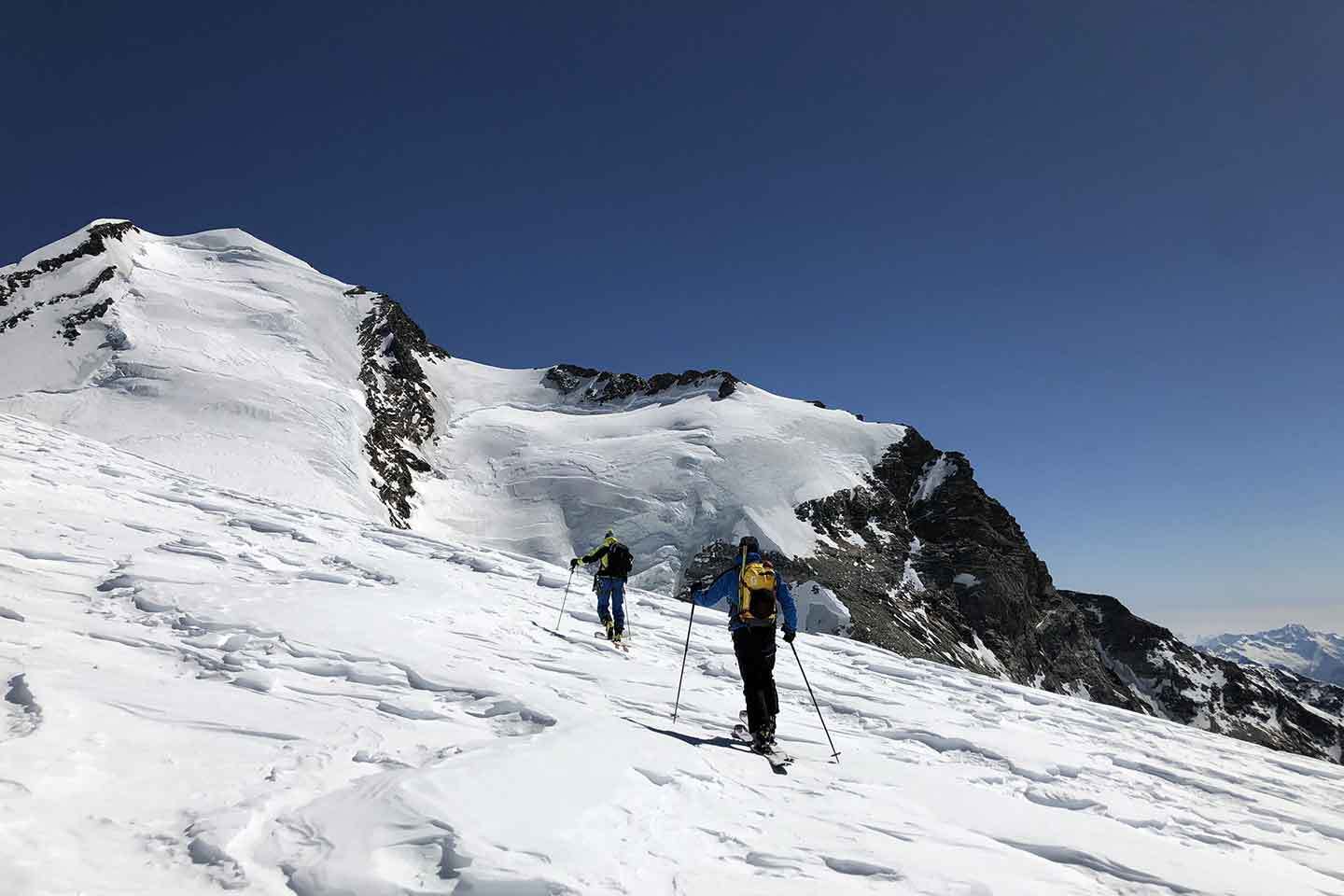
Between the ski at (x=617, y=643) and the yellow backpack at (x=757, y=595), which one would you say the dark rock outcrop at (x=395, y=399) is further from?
the yellow backpack at (x=757, y=595)

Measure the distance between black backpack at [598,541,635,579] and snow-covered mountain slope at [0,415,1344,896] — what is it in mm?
1735

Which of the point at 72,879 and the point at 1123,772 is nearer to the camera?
the point at 72,879

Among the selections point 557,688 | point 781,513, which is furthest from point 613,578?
point 781,513

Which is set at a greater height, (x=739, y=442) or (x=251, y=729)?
(x=739, y=442)

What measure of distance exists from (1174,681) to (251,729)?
9960 centimetres

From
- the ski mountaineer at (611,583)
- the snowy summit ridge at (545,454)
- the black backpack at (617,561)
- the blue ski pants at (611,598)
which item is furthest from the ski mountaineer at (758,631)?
the snowy summit ridge at (545,454)

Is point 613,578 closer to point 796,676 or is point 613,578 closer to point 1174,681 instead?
point 796,676

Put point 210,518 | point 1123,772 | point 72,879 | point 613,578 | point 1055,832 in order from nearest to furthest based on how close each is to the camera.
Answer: point 72,879 → point 1055,832 → point 1123,772 → point 613,578 → point 210,518

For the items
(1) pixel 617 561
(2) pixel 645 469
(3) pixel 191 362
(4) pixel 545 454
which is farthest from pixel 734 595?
(4) pixel 545 454

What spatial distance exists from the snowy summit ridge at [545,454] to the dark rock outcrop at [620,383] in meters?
0.41

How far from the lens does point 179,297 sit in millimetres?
55375

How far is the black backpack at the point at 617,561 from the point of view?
13.6m

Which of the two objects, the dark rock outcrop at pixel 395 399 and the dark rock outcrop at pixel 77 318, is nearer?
the dark rock outcrop at pixel 77 318

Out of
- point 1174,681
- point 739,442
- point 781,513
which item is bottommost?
point 1174,681
